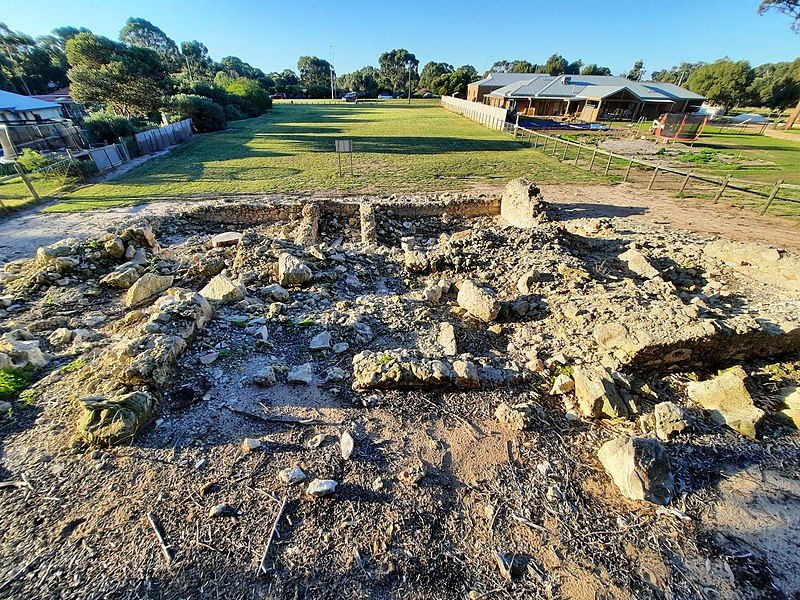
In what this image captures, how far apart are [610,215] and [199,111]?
34.0 metres

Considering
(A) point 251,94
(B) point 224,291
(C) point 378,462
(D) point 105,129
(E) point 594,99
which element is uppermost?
(E) point 594,99

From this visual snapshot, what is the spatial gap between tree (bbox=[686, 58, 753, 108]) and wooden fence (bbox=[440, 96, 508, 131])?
3107cm

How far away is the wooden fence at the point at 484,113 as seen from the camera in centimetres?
3212

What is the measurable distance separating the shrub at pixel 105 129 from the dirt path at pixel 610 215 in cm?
1254

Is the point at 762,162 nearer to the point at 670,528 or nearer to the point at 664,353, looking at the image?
the point at 664,353

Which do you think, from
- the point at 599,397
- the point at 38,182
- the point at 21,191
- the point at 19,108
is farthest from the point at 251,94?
the point at 599,397

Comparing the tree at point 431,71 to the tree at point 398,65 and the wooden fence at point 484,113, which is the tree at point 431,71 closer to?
the tree at point 398,65

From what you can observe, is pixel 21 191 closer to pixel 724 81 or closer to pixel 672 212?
pixel 672 212

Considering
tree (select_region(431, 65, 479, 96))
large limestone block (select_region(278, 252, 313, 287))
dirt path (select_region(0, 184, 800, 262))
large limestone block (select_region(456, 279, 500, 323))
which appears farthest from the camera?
tree (select_region(431, 65, 479, 96))

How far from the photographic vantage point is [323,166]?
61.7ft

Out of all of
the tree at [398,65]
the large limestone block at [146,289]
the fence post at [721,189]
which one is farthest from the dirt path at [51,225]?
the tree at [398,65]

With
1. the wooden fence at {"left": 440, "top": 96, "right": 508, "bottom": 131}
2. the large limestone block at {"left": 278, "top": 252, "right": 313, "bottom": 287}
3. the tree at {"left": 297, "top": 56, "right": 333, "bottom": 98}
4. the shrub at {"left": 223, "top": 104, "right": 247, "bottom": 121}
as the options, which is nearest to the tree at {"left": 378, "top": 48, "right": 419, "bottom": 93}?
the tree at {"left": 297, "top": 56, "right": 333, "bottom": 98}

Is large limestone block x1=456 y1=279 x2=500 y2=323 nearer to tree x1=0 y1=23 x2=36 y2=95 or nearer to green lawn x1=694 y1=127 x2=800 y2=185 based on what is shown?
green lawn x1=694 y1=127 x2=800 y2=185

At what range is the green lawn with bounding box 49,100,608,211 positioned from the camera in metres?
15.0
